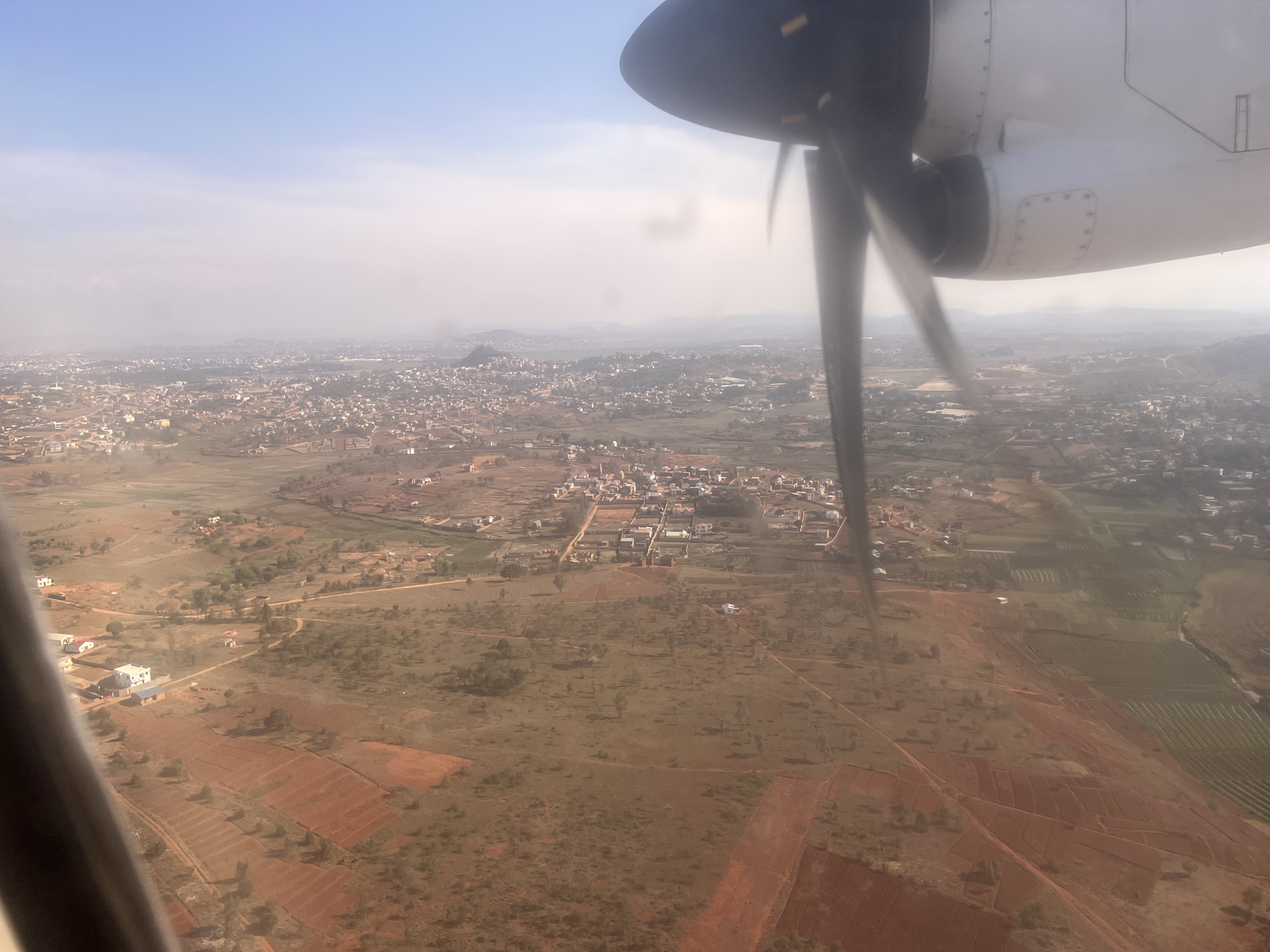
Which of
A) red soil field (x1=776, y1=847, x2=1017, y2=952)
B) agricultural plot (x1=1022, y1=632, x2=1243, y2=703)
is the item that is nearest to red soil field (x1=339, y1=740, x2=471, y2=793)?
red soil field (x1=776, y1=847, x2=1017, y2=952)

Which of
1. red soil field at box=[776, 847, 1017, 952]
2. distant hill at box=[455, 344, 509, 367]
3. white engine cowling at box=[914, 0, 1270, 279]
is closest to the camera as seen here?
white engine cowling at box=[914, 0, 1270, 279]

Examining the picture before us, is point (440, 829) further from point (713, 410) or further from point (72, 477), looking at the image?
point (713, 410)

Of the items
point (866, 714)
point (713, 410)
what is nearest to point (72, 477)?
point (866, 714)

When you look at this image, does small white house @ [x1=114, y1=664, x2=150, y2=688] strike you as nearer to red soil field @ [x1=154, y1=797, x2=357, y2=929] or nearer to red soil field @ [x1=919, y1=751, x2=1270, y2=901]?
red soil field @ [x1=154, y1=797, x2=357, y2=929]

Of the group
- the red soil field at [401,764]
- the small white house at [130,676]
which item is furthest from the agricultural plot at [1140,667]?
the small white house at [130,676]

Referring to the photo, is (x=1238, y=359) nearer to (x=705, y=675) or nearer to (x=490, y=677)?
(x=705, y=675)

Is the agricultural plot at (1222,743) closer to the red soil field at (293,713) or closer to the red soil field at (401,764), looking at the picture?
the red soil field at (401,764)
